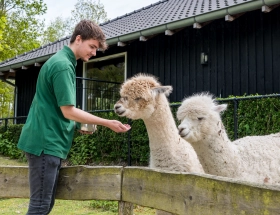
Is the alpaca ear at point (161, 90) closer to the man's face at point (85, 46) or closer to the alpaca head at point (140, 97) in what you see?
the alpaca head at point (140, 97)

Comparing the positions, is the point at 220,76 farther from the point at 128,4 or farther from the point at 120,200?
the point at 128,4

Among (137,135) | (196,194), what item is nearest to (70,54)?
(196,194)

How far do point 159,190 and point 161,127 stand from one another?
154 centimetres

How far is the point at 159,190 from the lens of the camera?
2936 mm

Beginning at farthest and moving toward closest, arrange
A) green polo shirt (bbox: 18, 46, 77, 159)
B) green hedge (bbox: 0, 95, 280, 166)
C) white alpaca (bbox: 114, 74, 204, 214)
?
green hedge (bbox: 0, 95, 280, 166) < white alpaca (bbox: 114, 74, 204, 214) < green polo shirt (bbox: 18, 46, 77, 159)

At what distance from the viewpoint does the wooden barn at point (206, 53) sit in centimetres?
824

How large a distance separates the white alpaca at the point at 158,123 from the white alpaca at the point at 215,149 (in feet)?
1.44

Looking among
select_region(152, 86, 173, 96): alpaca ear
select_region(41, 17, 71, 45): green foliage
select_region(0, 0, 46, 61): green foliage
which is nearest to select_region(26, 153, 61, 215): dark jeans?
select_region(152, 86, 173, 96): alpaca ear

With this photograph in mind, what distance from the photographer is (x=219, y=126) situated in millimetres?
3900

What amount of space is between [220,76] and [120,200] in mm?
6432

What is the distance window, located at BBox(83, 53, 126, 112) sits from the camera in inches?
492

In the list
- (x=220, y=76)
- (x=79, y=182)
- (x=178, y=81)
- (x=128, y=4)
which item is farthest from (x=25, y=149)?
(x=128, y=4)

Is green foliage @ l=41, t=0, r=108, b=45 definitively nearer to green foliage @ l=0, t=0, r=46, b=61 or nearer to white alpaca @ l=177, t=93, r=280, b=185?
green foliage @ l=0, t=0, r=46, b=61

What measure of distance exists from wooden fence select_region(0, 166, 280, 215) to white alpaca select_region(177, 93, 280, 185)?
30.4 inches
